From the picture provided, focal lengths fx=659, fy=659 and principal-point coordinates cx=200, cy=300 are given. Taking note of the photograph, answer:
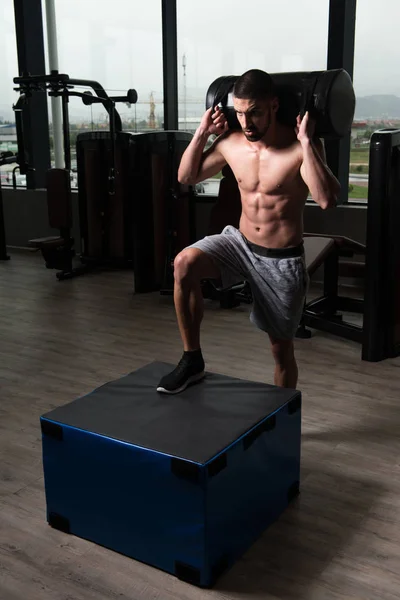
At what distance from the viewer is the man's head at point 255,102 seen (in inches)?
85.7

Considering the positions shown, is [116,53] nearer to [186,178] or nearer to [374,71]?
[374,71]

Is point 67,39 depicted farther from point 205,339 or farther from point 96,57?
point 205,339

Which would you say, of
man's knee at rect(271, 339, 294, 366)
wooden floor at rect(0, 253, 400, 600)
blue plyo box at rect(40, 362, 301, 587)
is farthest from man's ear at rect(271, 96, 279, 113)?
wooden floor at rect(0, 253, 400, 600)

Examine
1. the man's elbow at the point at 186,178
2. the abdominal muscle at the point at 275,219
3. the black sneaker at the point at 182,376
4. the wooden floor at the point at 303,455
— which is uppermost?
the man's elbow at the point at 186,178

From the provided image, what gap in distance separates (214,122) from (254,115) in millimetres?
226

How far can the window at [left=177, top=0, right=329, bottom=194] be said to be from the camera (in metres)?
4.98

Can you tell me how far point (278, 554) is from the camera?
193 cm

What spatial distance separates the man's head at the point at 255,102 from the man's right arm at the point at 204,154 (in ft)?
0.51

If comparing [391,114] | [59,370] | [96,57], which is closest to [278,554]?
[59,370]

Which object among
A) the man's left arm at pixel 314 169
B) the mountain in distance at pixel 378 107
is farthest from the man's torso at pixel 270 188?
the mountain in distance at pixel 378 107

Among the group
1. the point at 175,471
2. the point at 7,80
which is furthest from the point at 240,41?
the point at 175,471

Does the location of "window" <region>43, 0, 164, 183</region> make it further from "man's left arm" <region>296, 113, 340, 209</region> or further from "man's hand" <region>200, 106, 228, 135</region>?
"man's left arm" <region>296, 113, 340, 209</region>

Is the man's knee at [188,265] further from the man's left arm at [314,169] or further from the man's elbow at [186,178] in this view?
the man's left arm at [314,169]

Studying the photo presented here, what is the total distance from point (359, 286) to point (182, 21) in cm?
274
